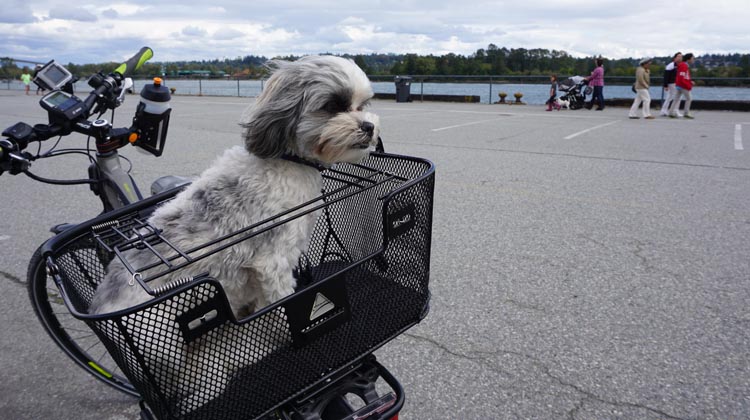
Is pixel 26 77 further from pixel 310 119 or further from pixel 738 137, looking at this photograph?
pixel 310 119

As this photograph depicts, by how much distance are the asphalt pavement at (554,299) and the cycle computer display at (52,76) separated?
152 cm

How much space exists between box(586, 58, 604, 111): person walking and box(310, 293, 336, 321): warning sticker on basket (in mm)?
19118

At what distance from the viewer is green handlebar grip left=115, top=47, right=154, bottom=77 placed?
9.40 ft

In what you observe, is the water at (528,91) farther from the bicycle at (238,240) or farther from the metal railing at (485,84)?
the bicycle at (238,240)

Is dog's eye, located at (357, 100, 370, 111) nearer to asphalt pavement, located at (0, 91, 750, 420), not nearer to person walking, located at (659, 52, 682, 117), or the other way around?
asphalt pavement, located at (0, 91, 750, 420)

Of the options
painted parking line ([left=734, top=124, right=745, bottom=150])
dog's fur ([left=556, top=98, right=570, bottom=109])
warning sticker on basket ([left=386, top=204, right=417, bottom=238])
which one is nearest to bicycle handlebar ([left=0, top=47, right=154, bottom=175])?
warning sticker on basket ([left=386, top=204, right=417, bottom=238])

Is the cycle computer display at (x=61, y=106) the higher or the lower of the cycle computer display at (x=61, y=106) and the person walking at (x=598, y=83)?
the lower

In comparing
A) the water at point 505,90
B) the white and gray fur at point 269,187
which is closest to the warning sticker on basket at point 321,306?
the white and gray fur at point 269,187

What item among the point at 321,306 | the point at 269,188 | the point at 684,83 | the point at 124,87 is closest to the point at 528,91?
the point at 684,83

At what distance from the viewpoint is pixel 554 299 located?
3521 mm

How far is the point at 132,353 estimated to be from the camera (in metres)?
1.30

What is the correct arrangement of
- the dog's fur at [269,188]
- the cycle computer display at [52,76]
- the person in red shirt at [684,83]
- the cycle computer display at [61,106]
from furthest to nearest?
the person in red shirt at [684,83], the cycle computer display at [52,76], the cycle computer display at [61,106], the dog's fur at [269,188]

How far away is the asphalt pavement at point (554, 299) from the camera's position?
101 inches

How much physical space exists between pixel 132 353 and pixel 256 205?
70 centimetres
